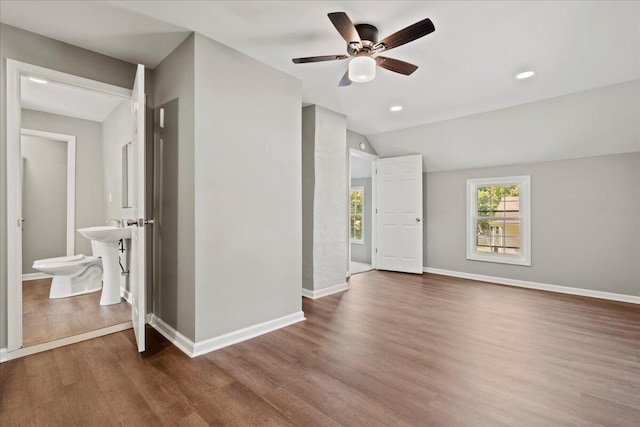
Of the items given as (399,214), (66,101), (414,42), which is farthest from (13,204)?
(399,214)

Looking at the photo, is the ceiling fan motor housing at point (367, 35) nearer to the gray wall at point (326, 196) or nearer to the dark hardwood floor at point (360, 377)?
the gray wall at point (326, 196)

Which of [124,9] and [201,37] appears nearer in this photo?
[124,9]

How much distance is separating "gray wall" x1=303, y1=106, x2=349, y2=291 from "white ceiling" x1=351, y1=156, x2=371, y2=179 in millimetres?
2247

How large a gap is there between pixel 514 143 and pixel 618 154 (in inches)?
46.8

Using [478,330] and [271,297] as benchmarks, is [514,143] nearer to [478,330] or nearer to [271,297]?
[478,330]

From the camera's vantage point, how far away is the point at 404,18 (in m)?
2.17

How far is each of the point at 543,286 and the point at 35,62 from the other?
6429 mm

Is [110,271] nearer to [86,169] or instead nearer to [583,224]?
[86,169]

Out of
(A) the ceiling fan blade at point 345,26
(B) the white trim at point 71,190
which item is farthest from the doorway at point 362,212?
(B) the white trim at point 71,190

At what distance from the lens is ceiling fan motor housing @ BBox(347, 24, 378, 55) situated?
2.25m

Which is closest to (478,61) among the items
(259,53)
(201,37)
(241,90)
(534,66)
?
(534,66)

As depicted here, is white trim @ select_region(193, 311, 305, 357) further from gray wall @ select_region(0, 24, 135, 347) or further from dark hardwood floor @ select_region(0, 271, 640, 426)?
gray wall @ select_region(0, 24, 135, 347)

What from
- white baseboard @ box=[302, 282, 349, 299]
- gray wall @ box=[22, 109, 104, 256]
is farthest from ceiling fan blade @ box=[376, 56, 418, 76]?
gray wall @ box=[22, 109, 104, 256]

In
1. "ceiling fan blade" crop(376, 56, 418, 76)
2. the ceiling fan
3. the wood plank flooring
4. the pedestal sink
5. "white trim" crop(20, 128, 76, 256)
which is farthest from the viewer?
"white trim" crop(20, 128, 76, 256)
